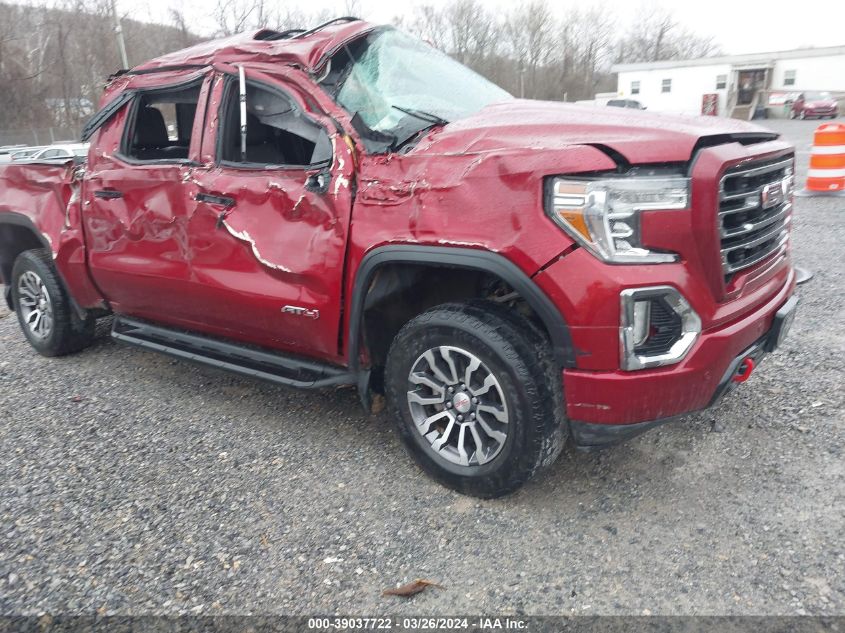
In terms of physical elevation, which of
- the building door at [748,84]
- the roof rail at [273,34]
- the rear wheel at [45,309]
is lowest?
the rear wheel at [45,309]

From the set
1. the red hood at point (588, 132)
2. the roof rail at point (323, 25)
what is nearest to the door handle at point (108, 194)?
the roof rail at point (323, 25)

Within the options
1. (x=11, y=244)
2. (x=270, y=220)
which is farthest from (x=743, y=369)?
(x=11, y=244)

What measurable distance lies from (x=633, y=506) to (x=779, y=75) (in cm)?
4990

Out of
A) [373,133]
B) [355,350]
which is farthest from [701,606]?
[373,133]

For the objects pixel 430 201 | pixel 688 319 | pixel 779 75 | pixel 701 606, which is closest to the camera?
pixel 701 606

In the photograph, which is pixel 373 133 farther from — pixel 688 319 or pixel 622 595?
pixel 622 595

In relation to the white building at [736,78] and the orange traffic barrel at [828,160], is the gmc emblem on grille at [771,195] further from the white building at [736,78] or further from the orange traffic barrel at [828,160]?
the white building at [736,78]

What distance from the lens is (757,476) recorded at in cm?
292

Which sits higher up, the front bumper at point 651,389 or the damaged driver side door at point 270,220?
the damaged driver side door at point 270,220

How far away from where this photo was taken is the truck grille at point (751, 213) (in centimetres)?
246

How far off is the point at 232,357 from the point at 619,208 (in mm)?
2304

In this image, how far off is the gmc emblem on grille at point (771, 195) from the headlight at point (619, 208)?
54 centimetres

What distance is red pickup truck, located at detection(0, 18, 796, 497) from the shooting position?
2.36 metres

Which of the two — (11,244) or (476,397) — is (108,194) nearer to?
(11,244)
